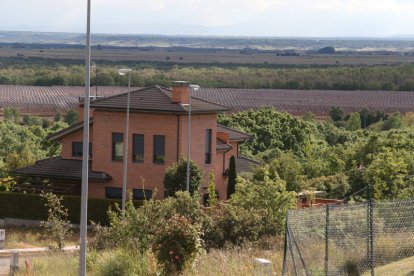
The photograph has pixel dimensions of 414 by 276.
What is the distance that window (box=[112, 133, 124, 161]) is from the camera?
54406 millimetres

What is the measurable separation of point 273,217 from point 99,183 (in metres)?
20.5

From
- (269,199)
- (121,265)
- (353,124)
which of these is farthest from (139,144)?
(353,124)

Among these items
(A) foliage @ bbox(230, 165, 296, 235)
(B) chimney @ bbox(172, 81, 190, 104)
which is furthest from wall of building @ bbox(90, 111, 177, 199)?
(A) foliage @ bbox(230, 165, 296, 235)

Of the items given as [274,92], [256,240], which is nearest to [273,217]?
[256,240]

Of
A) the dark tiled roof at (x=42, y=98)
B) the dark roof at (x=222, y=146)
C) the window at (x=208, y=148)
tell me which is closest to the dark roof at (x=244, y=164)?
the dark roof at (x=222, y=146)

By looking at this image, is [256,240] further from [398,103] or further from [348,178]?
[398,103]

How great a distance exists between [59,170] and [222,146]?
9260 millimetres

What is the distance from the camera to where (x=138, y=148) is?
53.7 meters

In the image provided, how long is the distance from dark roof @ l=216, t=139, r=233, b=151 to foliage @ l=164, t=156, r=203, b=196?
691 centimetres

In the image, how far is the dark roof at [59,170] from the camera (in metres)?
54.0

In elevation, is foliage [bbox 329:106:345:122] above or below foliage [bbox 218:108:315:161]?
below

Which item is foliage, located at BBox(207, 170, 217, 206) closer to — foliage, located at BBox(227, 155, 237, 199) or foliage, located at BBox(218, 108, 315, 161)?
foliage, located at BBox(227, 155, 237, 199)

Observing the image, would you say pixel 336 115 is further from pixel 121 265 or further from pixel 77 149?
pixel 121 265

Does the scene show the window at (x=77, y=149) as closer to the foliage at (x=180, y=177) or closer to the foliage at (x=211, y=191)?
the foliage at (x=180, y=177)
